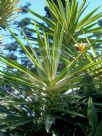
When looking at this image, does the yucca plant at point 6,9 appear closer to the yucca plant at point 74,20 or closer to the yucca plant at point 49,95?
the yucca plant at point 74,20

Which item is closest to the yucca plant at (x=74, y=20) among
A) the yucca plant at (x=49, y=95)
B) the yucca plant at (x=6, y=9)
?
the yucca plant at (x=6, y=9)

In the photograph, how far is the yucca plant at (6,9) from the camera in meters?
4.18

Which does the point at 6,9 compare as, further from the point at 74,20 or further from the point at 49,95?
the point at 49,95

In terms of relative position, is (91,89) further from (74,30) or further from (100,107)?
(74,30)

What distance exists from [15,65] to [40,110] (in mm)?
369

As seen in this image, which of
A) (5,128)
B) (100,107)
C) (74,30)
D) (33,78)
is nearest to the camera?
(5,128)

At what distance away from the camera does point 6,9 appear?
4266mm

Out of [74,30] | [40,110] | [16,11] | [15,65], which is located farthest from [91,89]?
[16,11]

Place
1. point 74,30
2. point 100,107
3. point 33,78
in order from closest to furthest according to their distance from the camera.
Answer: point 100,107 < point 33,78 < point 74,30

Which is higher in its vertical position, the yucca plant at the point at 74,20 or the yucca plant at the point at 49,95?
the yucca plant at the point at 74,20

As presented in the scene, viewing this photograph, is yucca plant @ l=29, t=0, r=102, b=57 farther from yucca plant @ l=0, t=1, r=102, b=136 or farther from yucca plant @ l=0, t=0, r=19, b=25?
yucca plant @ l=0, t=1, r=102, b=136

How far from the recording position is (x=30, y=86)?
267 centimetres

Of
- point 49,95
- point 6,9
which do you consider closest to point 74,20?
point 6,9

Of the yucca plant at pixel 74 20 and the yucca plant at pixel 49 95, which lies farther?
the yucca plant at pixel 74 20
